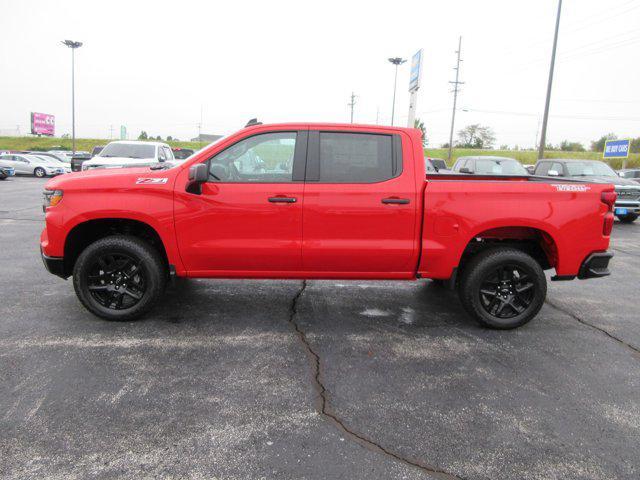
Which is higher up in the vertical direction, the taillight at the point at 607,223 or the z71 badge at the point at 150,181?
the z71 badge at the point at 150,181

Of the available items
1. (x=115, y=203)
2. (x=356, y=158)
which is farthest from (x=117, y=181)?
(x=356, y=158)

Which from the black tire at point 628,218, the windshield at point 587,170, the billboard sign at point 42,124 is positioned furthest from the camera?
the billboard sign at point 42,124

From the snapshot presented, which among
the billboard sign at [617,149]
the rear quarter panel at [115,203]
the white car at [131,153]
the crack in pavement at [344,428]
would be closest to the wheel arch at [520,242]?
the crack in pavement at [344,428]

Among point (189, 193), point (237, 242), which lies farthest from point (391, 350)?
point (189, 193)

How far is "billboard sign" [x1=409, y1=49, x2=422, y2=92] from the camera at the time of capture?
14766 mm

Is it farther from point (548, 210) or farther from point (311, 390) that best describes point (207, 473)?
point (548, 210)

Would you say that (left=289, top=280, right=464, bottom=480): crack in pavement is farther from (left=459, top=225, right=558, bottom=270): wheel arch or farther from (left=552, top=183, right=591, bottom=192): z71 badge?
(left=552, top=183, right=591, bottom=192): z71 badge

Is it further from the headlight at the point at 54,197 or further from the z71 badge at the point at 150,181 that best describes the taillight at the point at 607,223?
the headlight at the point at 54,197

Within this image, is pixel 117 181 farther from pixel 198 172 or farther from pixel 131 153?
pixel 131 153

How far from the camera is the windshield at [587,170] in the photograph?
1294 centimetres

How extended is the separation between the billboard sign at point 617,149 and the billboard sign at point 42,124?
251 ft

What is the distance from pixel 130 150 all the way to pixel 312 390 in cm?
1347

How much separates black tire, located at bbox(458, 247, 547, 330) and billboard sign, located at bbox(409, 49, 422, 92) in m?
11.6

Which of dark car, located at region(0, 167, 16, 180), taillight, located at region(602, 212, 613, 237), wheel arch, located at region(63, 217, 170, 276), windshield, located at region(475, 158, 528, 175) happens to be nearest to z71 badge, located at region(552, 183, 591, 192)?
taillight, located at region(602, 212, 613, 237)
